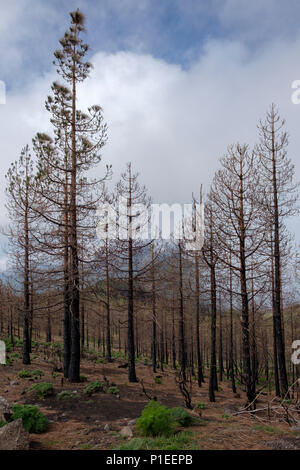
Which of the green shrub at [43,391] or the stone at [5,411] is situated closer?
the stone at [5,411]

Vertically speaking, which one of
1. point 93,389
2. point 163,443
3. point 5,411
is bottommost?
point 93,389

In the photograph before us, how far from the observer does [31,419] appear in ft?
20.5

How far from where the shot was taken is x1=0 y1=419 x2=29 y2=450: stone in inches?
178

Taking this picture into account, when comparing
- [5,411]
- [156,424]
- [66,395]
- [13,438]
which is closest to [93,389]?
[66,395]

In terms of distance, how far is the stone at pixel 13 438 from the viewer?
14.8ft

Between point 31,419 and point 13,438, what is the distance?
5.83 feet

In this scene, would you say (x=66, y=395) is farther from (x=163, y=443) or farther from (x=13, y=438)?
(x=163, y=443)

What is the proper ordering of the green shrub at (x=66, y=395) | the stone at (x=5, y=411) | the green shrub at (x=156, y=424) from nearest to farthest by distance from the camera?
the green shrub at (x=156, y=424) → the stone at (x=5, y=411) → the green shrub at (x=66, y=395)

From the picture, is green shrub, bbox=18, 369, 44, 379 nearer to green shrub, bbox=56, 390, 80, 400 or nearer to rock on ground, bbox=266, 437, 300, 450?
green shrub, bbox=56, 390, 80, 400

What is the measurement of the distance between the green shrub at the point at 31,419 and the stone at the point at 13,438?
1508 millimetres

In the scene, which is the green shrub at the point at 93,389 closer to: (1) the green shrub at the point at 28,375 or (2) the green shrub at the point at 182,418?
(1) the green shrub at the point at 28,375

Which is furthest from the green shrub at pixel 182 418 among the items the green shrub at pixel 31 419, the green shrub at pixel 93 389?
the green shrub at pixel 93 389

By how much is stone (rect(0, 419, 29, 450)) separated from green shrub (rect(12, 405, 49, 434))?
1508 mm

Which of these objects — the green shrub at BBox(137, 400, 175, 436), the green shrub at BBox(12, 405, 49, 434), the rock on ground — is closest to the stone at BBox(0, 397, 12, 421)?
the green shrub at BBox(12, 405, 49, 434)
